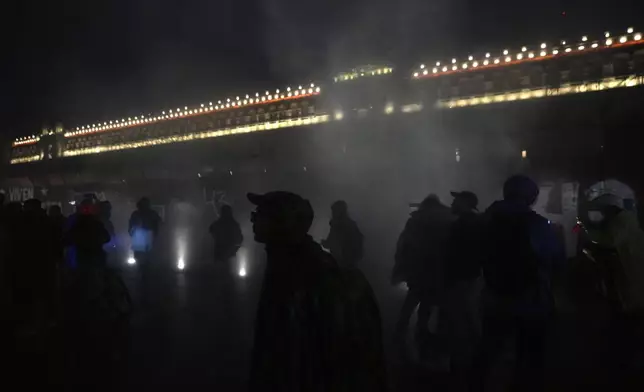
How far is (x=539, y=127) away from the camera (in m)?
13.8

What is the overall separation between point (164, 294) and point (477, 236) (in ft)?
22.7

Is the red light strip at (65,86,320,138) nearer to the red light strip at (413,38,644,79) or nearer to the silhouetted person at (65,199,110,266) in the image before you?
the red light strip at (413,38,644,79)

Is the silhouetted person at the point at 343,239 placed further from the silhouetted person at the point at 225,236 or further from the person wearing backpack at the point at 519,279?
the person wearing backpack at the point at 519,279

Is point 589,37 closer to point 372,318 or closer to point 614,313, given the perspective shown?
point 614,313

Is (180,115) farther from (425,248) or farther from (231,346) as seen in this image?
(425,248)

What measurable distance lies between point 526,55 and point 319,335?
1507 centimetres

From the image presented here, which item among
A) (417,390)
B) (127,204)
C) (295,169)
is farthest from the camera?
(127,204)

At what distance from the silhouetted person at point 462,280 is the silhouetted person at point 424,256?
0.81ft

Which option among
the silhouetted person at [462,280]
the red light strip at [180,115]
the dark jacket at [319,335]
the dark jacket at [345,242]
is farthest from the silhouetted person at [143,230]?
the red light strip at [180,115]

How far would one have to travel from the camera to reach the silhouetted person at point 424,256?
16.4 ft

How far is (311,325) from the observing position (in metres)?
1.83

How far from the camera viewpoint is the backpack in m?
3.40

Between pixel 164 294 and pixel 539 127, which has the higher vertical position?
pixel 539 127

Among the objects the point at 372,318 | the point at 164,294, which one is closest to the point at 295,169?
the point at 164,294
